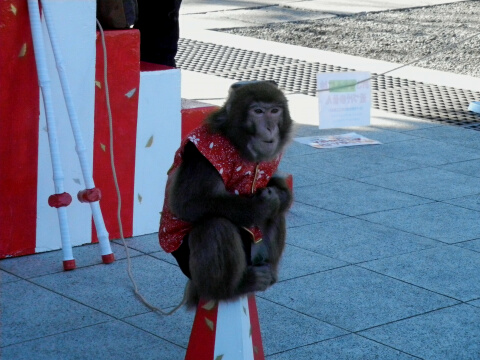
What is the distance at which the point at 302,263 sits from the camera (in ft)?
15.5

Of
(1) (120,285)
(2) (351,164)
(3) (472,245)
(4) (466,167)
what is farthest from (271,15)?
(1) (120,285)

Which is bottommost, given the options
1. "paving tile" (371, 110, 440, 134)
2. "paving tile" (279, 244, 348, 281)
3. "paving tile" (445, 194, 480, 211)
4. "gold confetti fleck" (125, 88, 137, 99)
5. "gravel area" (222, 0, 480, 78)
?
"paving tile" (445, 194, 480, 211)

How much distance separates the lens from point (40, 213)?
4684mm

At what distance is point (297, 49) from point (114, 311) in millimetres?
6466

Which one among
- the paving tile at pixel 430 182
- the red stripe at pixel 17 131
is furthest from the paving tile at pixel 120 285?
the paving tile at pixel 430 182

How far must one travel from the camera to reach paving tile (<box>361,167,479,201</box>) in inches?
233

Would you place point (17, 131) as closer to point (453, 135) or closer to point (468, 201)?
point (468, 201)

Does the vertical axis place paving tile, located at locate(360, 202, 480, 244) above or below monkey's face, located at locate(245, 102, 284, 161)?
below

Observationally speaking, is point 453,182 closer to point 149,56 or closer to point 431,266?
point 431,266

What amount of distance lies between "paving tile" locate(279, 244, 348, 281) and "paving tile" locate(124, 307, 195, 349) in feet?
2.21

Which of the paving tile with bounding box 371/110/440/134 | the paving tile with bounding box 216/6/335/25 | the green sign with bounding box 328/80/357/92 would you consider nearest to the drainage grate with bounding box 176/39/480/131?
the paving tile with bounding box 371/110/440/134

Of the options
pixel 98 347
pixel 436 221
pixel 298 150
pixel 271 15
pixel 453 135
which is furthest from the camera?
pixel 271 15

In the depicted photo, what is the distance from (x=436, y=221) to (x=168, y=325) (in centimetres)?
212

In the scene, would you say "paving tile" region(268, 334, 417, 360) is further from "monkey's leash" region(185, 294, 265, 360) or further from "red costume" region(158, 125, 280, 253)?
"red costume" region(158, 125, 280, 253)
